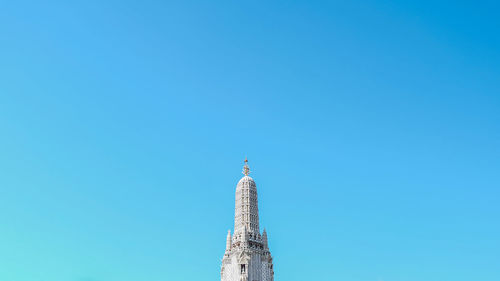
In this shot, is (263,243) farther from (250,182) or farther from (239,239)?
(250,182)

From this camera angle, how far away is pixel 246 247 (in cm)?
12575

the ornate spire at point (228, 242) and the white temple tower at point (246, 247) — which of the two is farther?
the ornate spire at point (228, 242)

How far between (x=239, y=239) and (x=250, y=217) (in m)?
6.00

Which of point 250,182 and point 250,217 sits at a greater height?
point 250,182

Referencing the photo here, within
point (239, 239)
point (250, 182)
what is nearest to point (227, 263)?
point (239, 239)

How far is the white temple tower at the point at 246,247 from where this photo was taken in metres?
125

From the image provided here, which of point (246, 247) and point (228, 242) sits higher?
point (228, 242)

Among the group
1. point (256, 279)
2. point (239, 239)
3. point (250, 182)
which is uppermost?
point (250, 182)

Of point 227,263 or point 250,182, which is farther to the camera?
point 250,182

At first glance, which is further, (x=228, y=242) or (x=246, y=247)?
(x=228, y=242)

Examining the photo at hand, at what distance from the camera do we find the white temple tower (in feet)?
410

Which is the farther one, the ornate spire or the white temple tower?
the ornate spire

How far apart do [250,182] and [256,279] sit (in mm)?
22994

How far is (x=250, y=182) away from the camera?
13750 cm
